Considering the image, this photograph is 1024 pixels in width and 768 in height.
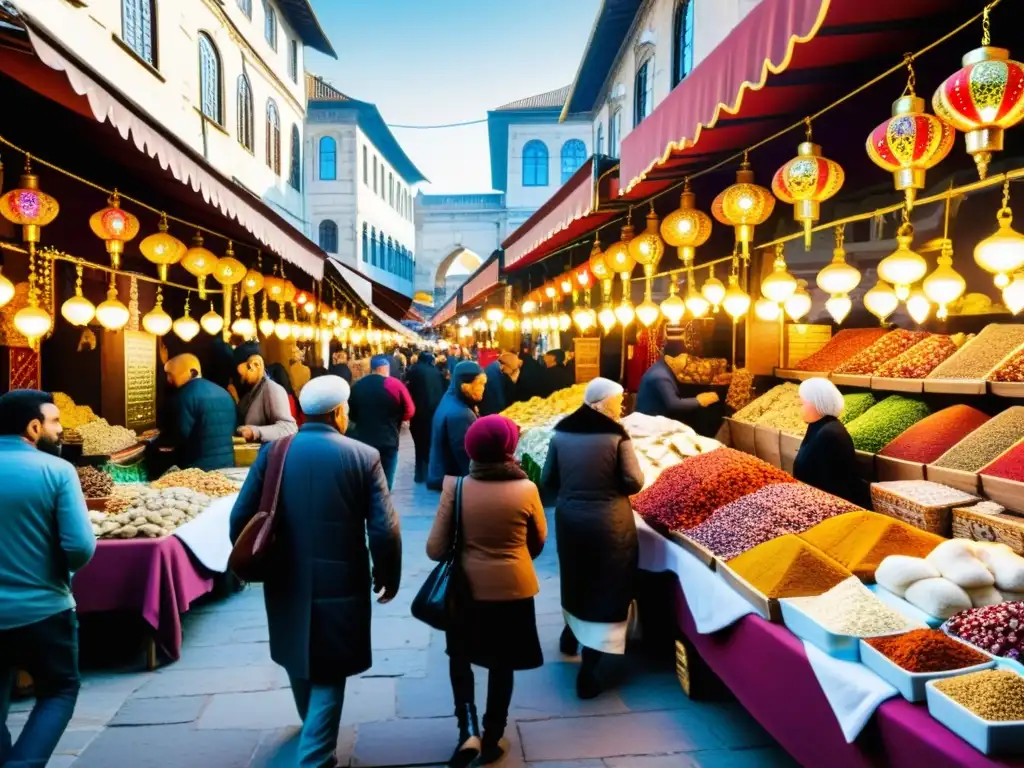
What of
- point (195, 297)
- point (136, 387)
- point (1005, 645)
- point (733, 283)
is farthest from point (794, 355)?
point (195, 297)

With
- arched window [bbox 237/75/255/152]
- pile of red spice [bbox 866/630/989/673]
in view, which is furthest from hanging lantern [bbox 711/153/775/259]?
arched window [bbox 237/75/255/152]

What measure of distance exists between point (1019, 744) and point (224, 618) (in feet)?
15.8

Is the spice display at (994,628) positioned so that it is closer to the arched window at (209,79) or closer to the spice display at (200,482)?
the spice display at (200,482)

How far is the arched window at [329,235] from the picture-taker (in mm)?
32562

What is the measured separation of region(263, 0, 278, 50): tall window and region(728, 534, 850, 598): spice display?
819 inches

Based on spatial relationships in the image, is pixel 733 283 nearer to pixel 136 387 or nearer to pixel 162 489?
pixel 162 489

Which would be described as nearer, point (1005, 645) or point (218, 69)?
point (1005, 645)

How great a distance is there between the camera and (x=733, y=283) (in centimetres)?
600

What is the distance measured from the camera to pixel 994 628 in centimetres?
260

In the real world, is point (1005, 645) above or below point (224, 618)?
above

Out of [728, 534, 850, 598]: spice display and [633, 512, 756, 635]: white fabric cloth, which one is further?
[633, 512, 756, 635]: white fabric cloth

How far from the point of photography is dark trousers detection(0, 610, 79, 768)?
2.90 m

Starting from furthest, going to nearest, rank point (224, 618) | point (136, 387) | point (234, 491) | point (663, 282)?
point (663, 282) → point (136, 387) → point (234, 491) → point (224, 618)

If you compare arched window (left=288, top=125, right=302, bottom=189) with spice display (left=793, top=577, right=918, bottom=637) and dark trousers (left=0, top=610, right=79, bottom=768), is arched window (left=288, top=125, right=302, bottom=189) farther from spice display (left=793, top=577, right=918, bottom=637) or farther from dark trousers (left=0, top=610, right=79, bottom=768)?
spice display (left=793, top=577, right=918, bottom=637)
